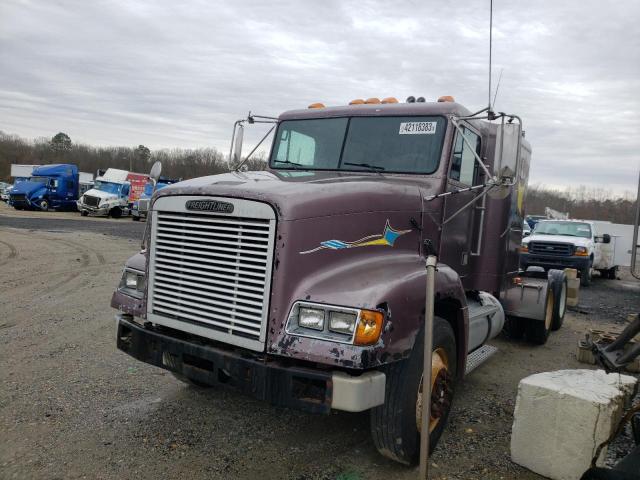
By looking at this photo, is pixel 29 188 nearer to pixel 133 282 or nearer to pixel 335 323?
pixel 133 282

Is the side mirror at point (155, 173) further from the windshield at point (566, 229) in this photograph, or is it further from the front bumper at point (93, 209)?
the front bumper at point (93, 209)

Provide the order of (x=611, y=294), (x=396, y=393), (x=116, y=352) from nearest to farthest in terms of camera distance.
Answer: (x=396, y=393), (x=116, y=352), (x=611, y=294)

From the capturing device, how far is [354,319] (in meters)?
3.01

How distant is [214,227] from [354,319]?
3.64ft

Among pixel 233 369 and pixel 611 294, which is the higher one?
pixel 233 369

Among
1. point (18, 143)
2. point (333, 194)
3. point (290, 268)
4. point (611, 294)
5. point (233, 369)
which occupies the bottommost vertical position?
point (611, 294)

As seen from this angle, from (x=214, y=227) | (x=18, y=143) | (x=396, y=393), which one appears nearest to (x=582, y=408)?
(x=396, y=393)

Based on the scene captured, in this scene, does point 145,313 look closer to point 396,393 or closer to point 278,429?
point 278,429

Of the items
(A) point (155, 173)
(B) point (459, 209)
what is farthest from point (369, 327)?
(A) point (155, 173)

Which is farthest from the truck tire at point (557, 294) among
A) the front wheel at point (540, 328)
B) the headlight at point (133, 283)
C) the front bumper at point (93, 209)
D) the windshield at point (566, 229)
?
the front bumper at point (93, 209)

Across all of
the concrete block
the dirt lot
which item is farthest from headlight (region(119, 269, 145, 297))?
the concrete block

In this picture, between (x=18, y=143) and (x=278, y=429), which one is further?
(x=18, y=143)

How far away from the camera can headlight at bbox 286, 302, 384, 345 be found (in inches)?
117

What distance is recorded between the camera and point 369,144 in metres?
4.80
